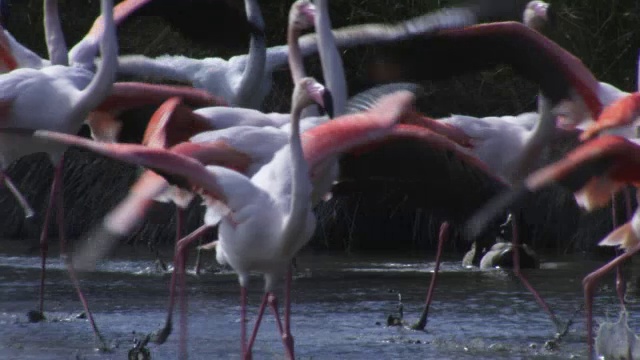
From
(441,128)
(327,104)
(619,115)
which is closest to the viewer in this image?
(327,104)

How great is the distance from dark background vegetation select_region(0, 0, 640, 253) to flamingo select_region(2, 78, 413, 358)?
4.76 meters

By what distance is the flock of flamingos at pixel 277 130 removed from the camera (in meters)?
5.36

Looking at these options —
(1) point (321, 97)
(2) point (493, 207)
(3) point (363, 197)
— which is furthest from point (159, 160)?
(3) point (363, 197)

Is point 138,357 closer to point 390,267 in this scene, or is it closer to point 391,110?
point 391,110

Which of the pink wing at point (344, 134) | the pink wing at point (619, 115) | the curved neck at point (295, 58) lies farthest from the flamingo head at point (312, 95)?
the curved neck at point (295, 58)

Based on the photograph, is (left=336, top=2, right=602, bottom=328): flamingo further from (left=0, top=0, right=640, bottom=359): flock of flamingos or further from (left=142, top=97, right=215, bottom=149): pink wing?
(left=142, top=97, right=215, bottom=149): pink wing

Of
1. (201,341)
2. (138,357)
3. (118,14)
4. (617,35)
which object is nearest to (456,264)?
(617,35)

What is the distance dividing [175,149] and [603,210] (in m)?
→ 5.08

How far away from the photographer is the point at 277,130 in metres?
6.26

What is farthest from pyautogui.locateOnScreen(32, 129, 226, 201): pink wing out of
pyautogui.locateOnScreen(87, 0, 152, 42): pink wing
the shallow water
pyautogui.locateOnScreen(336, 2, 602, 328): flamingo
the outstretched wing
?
pyautogui.locateOnScreen(87, 0, 152, 42): pink wing

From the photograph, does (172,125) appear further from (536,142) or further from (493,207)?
A: (536,142)

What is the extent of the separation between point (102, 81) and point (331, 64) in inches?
48.4

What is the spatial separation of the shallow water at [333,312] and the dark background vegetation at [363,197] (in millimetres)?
816

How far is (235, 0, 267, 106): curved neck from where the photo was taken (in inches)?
329
